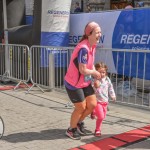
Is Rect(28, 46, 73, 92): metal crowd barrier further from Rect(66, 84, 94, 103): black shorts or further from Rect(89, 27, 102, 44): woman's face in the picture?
Rect(89, 27, 102, 44): woman's face

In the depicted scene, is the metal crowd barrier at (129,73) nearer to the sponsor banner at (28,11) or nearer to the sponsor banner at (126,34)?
the sponsor banner at (126,34)

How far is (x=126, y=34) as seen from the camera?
779 centimetres

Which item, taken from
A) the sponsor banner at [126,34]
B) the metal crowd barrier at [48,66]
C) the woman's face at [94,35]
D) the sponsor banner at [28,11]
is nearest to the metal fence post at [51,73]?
the metal crowd barrier at [48,66]

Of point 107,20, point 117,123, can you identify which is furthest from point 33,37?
point 117,123

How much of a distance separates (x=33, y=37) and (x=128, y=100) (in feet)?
11.7

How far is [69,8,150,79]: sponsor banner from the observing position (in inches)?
289

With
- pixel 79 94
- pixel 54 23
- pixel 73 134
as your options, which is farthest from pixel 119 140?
pixel 54 23

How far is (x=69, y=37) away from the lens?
31.1ft

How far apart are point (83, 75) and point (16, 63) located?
16.3 ft

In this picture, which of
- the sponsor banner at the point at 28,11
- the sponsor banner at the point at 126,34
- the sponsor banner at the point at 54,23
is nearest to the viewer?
the sponsor banner at the point at 126,34

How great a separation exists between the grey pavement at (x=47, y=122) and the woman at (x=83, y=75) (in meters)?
0.37

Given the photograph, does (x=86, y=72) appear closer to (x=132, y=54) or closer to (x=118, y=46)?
(x=132, y=54)

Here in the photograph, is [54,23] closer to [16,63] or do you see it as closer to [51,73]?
[51,73]

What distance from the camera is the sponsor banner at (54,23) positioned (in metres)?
8.99
